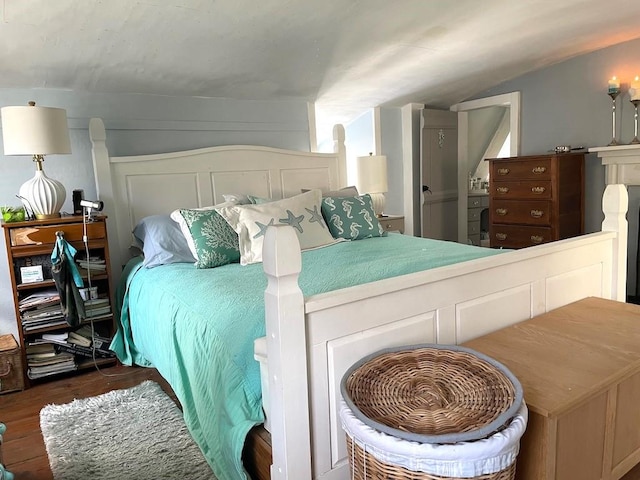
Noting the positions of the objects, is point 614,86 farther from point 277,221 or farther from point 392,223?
point 277,221

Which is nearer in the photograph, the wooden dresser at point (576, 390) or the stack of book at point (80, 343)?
the wooden dresser at point (576, 390)

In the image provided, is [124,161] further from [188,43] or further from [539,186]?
[539,186]

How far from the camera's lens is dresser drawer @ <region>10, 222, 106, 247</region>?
8.34 feet

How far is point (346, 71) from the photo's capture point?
352 centimetres

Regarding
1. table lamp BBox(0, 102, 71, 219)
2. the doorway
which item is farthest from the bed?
the doorway

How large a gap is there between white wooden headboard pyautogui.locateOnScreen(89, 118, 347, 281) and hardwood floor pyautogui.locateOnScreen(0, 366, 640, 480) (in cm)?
68

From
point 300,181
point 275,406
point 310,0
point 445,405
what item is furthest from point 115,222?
point 445,405

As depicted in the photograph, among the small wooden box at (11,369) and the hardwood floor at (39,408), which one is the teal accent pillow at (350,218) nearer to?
the hardwood floor at (39,408)

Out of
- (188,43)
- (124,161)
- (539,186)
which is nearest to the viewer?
(188,43)

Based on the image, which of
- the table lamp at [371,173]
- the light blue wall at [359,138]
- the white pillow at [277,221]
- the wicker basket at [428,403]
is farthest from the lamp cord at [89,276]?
the light blue wall at [359,138]

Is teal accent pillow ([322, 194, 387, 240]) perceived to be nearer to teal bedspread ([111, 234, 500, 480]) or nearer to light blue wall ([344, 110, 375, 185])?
teal bedspread ([111, 234, 500, 480])

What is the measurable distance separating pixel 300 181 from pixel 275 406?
2.60m

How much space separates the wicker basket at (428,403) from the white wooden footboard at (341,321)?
98 mm

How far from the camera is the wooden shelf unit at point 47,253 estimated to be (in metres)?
2.55
